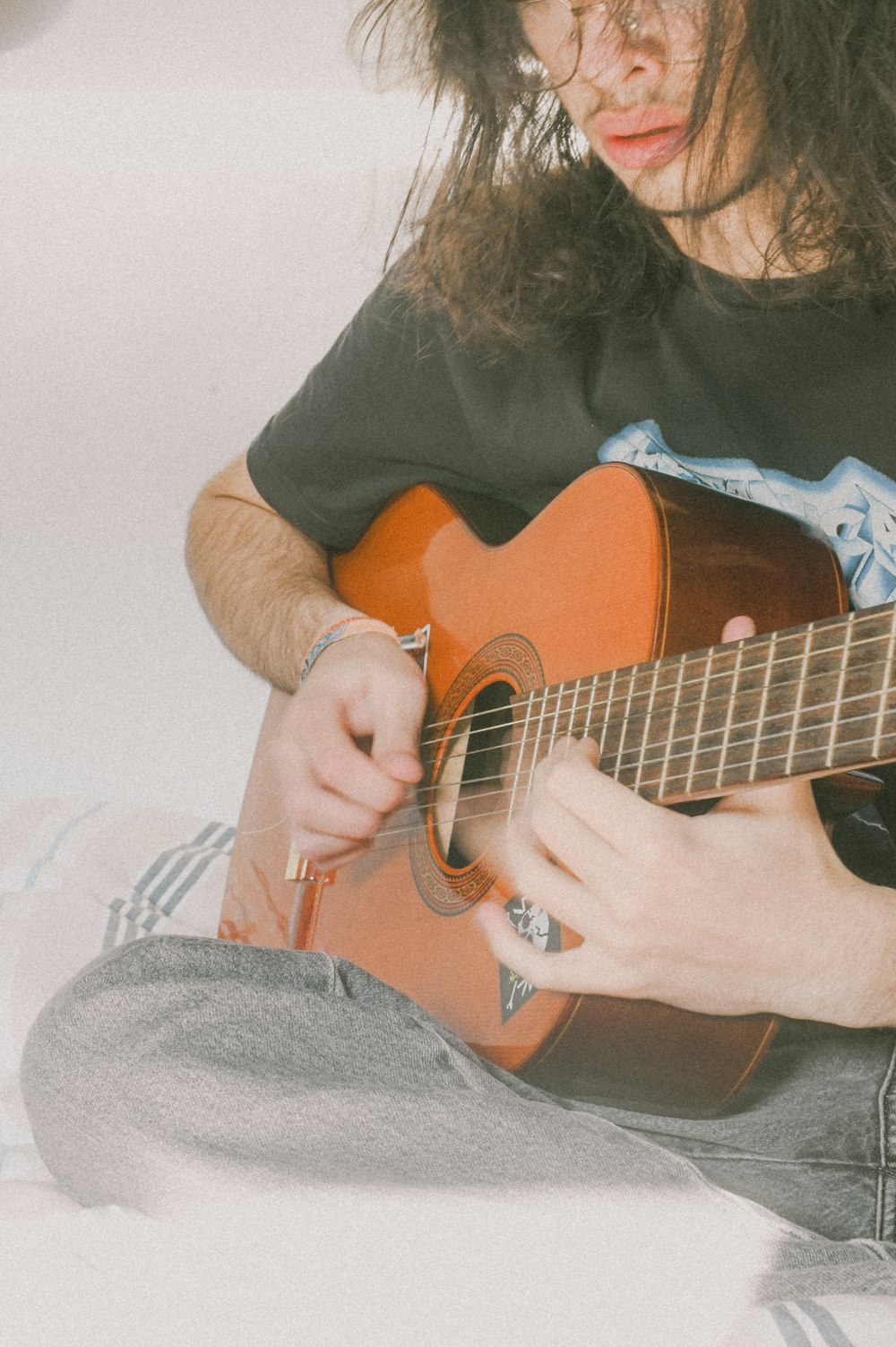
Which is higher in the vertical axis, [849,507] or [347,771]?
[849,507]

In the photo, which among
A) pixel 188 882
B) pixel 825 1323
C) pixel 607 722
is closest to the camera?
pixel 825 1323

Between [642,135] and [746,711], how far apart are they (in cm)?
45

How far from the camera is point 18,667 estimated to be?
5.75 ft

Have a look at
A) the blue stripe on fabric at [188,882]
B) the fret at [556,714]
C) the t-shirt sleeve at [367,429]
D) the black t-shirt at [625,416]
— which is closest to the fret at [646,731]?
the fret at [556,714]

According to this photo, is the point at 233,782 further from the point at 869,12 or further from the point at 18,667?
the point at 869,12

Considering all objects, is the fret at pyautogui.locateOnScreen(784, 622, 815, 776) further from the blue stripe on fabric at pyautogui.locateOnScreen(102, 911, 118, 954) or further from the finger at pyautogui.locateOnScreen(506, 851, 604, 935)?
the blue stripe on fabric at pyautogui.locateOnScreen(102, 911, 118, 954)

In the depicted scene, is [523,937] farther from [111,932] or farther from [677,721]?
[111,932]

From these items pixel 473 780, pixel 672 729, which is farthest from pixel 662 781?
pixel 473 780

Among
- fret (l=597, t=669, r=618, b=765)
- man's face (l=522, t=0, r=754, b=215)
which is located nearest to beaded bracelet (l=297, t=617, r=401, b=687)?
fret (l=597, t=669, r=618, b=765)

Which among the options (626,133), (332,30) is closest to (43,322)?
(332,30)

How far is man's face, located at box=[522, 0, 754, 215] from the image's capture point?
855 mm

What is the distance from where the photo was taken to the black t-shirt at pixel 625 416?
2.91 ft

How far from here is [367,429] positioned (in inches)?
48.3

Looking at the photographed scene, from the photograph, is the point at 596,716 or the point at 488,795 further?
the point at 488,795
